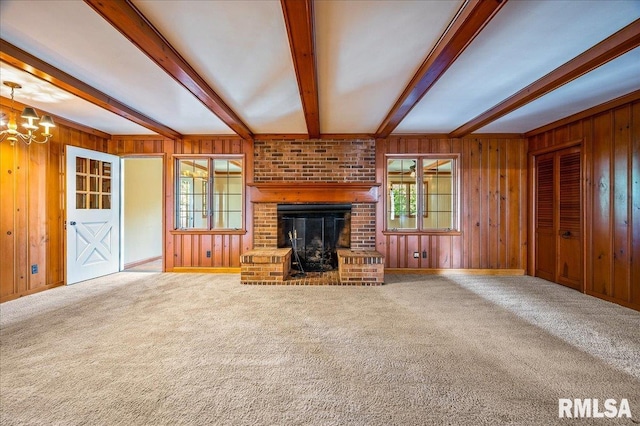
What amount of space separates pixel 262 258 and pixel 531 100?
Result: 3853mm

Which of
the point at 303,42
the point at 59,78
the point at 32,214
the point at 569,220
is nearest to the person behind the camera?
the point at 303,42

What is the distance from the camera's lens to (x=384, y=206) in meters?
4.54

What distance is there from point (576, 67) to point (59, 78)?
4.61m

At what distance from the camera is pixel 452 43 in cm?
188

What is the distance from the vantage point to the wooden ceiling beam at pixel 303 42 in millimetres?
1575

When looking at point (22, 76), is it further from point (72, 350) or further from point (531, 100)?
point (531, 100)

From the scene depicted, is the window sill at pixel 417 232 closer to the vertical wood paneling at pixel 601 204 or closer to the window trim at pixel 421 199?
the window trim at pixel 421 199

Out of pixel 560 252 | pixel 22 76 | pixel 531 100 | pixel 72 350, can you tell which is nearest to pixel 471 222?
pixel 560 252

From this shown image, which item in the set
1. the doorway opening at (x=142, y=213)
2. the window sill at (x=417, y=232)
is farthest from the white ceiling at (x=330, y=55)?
the doorway opening at (x=142, y=213)

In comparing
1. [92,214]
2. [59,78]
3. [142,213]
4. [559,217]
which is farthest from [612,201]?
[142,213]

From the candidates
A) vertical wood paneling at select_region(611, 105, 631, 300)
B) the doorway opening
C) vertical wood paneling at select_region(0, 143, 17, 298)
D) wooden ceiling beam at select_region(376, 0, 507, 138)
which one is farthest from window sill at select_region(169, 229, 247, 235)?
vertical wood paneling at select_region(611, 105, 631, 300)

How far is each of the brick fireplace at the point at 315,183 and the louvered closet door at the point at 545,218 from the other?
264cm

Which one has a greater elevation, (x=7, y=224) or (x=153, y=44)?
(x=153, y=44)

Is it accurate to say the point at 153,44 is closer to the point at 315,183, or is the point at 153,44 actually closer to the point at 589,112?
the point at 315,183
